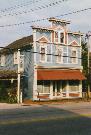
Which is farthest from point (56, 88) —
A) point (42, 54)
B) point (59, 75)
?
point (42, 54)

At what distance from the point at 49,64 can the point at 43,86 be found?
2.65m

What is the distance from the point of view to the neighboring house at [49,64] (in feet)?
134

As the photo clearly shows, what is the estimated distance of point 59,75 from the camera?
42031 mm

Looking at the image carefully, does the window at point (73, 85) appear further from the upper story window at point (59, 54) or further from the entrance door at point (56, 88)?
the upper story window at point (59, 54)

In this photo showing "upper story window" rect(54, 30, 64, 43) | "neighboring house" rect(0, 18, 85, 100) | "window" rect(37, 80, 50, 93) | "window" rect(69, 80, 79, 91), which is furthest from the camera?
"window" rect(69, 80, 79, 91)

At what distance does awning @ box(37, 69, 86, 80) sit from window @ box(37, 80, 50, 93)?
1298 millimetres

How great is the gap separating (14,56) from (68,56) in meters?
6.69

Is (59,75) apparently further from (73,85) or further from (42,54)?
(73,85)

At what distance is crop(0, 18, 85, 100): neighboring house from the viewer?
40.9 meters

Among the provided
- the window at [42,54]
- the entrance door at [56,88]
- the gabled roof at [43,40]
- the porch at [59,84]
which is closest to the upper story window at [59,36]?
the gabled roof at [43,40]

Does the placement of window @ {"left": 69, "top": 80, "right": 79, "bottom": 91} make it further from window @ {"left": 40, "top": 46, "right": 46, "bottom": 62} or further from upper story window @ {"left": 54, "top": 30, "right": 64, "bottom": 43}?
upper story window @ {"left": 54, "top": 30, "right": 64, "bottom": 43}

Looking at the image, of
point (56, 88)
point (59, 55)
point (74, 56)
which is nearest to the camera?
point (56, 88)

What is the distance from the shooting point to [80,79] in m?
43.6

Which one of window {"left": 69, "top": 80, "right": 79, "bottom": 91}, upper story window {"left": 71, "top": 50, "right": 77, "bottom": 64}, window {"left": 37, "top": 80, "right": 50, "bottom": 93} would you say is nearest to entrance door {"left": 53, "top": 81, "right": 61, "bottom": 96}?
window {"left": 37, "top": 80, "right": 50, "bottom": 93}
